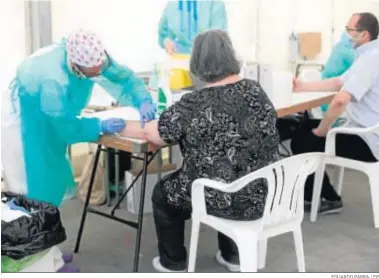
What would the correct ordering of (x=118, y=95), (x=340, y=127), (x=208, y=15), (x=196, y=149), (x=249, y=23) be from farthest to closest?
1. (x=249, y=23)
2. (x=208, y=15)
3. (x=340, y=127)
4. (x=118, y=95)
5. (x=196, y=149)

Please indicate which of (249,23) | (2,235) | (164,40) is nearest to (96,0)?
(164,40)

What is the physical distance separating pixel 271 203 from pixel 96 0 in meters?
2.42

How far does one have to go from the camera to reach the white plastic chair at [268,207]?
2312 mm

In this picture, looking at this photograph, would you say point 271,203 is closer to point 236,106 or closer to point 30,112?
point 236,106

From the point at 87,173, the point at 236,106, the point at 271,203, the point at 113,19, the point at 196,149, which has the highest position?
the point at 113,19

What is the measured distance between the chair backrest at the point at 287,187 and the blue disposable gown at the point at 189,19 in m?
1.92

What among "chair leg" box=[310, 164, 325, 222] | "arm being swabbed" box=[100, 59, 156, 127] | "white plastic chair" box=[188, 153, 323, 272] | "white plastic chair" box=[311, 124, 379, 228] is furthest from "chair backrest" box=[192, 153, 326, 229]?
"chair leg" box=[310, 164, 325, 222]

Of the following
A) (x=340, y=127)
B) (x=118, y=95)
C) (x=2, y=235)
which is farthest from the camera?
(x=340, y=127)

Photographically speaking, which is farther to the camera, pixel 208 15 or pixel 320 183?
pixel 208 15

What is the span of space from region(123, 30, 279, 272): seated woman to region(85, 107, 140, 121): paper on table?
1.56ft

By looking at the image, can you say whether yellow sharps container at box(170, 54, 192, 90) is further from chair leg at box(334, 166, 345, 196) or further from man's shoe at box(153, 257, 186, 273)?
chair leg at box(334, 166, 345, 196)

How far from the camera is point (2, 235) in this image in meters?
2.31

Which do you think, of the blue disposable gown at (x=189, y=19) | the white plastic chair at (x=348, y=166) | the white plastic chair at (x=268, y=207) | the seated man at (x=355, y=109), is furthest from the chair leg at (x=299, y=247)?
the blue disposable gown at (x=189, y=19)

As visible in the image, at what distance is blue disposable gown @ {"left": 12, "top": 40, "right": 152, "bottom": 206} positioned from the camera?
253 cm
